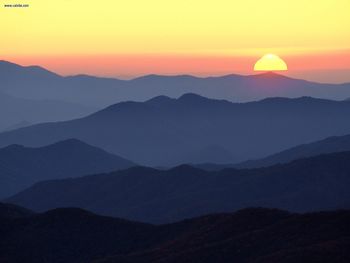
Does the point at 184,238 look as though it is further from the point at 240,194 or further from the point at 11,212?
the point at 240,194

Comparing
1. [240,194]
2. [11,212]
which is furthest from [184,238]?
[240,194]

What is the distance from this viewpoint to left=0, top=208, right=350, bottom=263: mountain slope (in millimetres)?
74062

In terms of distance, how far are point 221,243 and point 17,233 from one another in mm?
32363

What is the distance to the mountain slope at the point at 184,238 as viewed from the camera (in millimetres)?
74062

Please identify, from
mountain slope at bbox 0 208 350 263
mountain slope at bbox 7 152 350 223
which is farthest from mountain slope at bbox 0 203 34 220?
mountain slope at bbox 7 152 350 223

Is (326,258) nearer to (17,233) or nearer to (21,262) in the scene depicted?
(21,262)

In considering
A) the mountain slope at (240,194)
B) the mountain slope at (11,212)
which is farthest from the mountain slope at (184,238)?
the mountain slope at (240,194)

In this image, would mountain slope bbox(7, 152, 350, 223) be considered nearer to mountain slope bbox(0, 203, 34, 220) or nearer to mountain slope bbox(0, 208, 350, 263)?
mountain slope bbox(0, 203, 34, 220)

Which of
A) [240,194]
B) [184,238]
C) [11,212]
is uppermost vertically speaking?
[11,212]

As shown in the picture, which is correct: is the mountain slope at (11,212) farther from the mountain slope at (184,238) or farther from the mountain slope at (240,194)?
the mountain slope at (240,194)

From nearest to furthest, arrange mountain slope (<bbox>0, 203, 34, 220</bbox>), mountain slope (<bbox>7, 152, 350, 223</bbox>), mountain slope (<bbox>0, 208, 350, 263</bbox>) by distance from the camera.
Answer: mountain slope (<bbox>0, 208, 350, 263</bbox>) → mountain slope (<bbox>0, 203, 34, 220</bbox>) → mountain slope (<bbox>7, 152, 350, 223</bbox>)

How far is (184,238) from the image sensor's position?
87.6 meters

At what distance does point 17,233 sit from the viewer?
101188mm

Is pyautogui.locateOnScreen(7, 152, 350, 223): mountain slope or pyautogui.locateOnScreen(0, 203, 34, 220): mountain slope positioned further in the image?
pyautogui.locateOnScreen(7, 152, 350, 223): mountain slope
